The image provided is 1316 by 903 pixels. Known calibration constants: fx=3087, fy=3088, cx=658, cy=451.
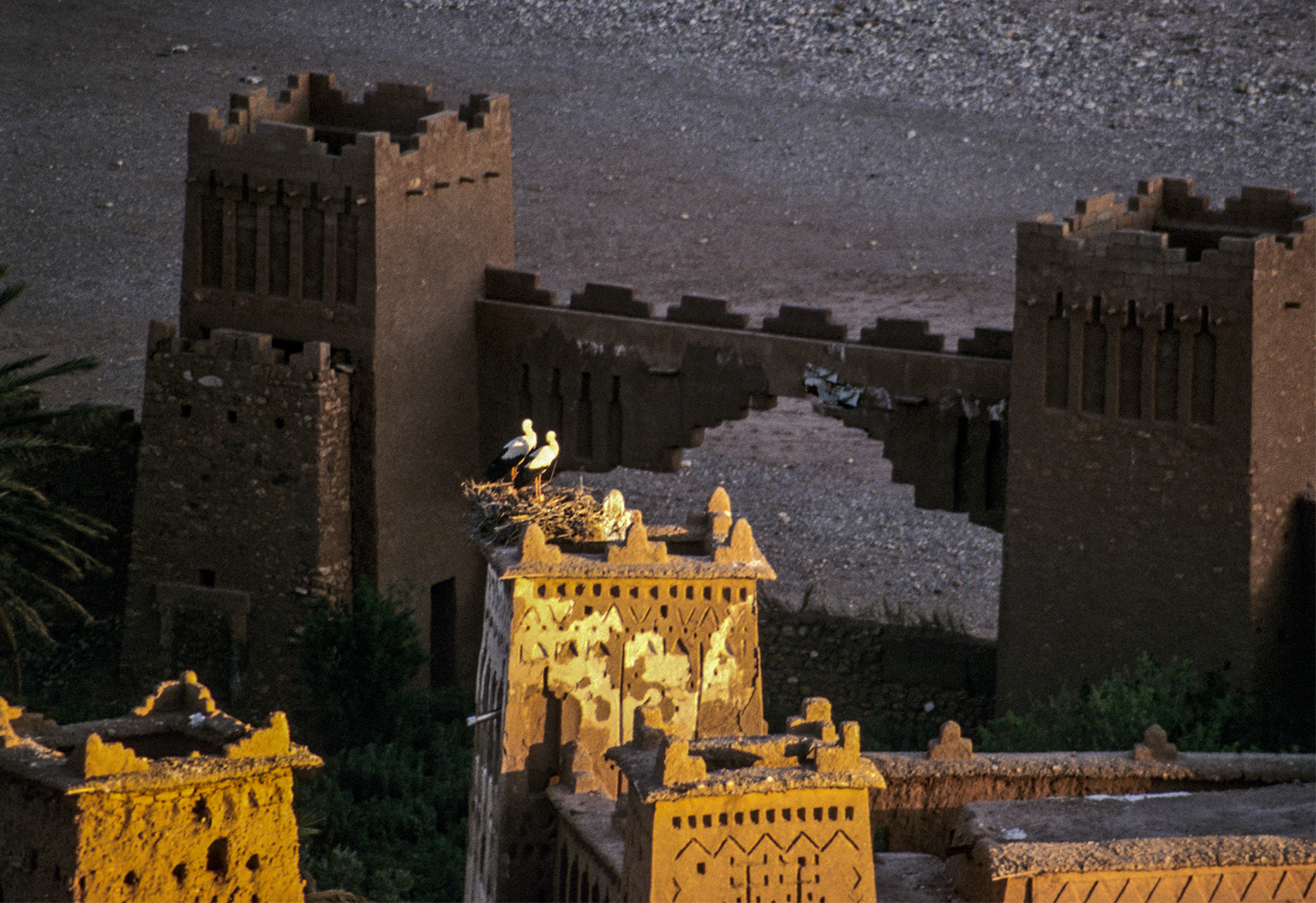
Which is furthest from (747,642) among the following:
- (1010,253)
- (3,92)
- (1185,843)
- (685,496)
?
(3,92)

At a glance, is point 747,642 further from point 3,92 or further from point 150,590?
point 3,92

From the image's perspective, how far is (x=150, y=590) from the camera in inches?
1278

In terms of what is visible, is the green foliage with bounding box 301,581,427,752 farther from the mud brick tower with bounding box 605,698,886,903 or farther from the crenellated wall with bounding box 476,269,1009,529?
the mud brick tower with bounding box 605,698,886,903

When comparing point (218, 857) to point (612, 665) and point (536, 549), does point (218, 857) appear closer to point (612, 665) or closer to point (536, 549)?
point (536, 549)

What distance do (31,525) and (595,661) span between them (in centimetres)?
1055

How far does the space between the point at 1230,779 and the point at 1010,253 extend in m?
26.7

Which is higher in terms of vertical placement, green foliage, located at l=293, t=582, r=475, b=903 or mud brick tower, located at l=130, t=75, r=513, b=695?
mud brick tower, located at l=130, t=75, r=513, b=695

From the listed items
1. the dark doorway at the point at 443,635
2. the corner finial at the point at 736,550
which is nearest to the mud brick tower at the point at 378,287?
the dark doorway at the point at 443,635

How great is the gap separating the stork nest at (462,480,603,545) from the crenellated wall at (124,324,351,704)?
8.01 metres

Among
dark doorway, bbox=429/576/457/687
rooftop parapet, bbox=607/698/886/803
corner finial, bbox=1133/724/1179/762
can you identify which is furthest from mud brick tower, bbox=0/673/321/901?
dark doorway, bbox=429/576/457/687

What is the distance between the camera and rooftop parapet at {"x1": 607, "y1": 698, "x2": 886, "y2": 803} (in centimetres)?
1894

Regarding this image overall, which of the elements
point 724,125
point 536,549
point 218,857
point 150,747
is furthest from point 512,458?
point 724,125

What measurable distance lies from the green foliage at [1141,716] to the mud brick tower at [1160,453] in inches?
11.6

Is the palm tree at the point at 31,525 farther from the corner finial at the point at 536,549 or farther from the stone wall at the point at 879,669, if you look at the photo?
the corner finial at the point at 536,549
